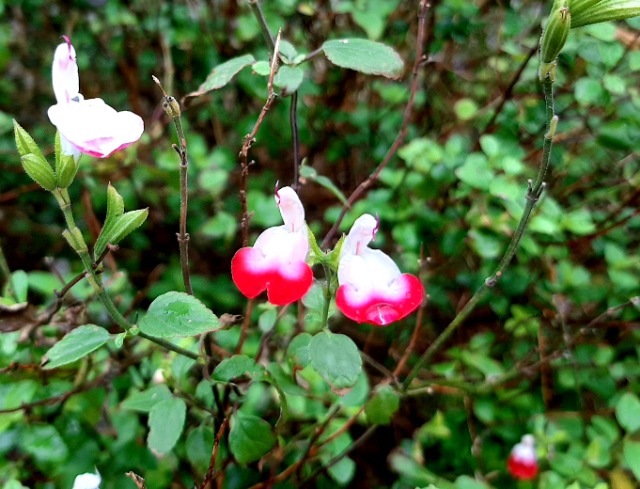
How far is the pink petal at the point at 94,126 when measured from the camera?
48 centimetres

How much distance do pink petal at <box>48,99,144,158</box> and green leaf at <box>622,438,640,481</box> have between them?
740 mm

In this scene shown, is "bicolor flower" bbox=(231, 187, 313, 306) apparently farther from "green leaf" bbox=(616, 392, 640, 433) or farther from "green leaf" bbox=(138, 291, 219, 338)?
"green leaf" bbox=(616, 392, 640, 433)

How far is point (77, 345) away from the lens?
0.54m

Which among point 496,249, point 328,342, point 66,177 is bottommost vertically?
point 496,249

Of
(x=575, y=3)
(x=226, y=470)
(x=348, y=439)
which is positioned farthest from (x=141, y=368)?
(x=575, y=3)

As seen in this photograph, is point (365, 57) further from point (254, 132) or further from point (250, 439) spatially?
point (250, 439)

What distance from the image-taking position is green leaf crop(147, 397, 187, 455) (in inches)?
23.9

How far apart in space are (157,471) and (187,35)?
91 cm

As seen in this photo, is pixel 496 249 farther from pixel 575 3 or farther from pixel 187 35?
pixel 187 35

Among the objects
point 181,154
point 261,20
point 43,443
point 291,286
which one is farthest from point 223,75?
point 43,443

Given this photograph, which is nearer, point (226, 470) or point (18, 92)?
point (226, 470)

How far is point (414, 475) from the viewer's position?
86 centimetres

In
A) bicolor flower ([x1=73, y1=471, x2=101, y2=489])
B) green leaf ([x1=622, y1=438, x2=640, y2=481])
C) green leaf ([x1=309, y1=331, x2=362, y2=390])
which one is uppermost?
green leaf ([x1=309, y1=331, x2=362, y2=390])

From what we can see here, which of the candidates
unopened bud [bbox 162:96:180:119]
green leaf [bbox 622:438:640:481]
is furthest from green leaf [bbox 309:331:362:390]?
green leaf [bbox 622:438:640:481]
